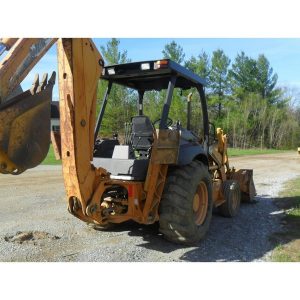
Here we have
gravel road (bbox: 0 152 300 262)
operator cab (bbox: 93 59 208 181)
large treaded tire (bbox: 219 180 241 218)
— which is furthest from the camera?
large treaded tire (bbox: 219 180 241 218)

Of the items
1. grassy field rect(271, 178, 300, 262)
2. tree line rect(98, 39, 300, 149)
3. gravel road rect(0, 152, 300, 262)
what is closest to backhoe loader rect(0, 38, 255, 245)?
gravel road rect(0, 152, 300, 262)

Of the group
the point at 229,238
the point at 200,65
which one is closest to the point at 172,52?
the point at 200,65

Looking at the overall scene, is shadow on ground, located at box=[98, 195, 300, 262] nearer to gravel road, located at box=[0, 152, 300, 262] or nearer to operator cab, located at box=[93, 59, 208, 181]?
gravel road, located at box=[0, 152, 300, 262]

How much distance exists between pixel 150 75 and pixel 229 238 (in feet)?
8.91

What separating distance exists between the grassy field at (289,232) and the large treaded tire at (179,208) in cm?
114

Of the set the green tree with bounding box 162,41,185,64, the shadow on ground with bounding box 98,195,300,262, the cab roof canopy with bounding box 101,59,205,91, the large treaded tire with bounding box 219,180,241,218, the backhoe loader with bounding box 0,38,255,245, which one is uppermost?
the green tree with bounding box 162,41,185,64

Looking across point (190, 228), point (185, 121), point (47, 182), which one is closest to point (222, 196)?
point (185, 121)

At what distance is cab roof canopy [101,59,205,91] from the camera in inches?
212

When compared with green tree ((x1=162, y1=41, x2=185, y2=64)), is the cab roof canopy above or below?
below

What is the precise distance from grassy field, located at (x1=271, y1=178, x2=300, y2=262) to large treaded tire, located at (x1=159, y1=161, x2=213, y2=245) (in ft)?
3.74

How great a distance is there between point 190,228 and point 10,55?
10.2 feet

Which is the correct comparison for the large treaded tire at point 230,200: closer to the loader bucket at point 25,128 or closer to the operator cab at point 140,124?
the operator cab at point 140,124

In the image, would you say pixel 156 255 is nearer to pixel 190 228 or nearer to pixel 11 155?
pixel 190 228

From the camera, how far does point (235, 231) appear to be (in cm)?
635
